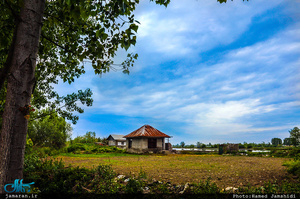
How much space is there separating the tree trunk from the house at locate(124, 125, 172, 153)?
27.8 metres

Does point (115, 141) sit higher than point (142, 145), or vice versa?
point (142, 145)

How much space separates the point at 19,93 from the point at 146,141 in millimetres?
29115

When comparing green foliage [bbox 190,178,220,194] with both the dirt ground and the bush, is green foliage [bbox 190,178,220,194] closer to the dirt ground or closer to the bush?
the dirt ground

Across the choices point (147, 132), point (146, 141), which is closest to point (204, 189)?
point (146, 141)

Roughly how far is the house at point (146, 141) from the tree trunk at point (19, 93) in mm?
27808

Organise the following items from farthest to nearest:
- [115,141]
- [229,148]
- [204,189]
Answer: [115,141]
[229,148]
[204,189]

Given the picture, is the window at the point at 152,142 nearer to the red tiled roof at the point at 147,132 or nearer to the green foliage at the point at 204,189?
the red tiled roof at the point at 147,132

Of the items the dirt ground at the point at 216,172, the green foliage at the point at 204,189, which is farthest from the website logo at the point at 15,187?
the dirt ground at the point at 216,172

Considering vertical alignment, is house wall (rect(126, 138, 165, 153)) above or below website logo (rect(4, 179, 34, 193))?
below

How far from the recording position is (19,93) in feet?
11.9

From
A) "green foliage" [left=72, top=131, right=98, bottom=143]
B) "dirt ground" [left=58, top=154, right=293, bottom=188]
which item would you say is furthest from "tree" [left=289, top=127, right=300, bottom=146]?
"green foliage" [left=72, top=131, right=98, bottom=143]

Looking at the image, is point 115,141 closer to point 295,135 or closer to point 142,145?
point 142,145

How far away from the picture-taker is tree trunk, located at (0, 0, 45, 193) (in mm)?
3471

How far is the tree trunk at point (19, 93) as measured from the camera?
347 cm
